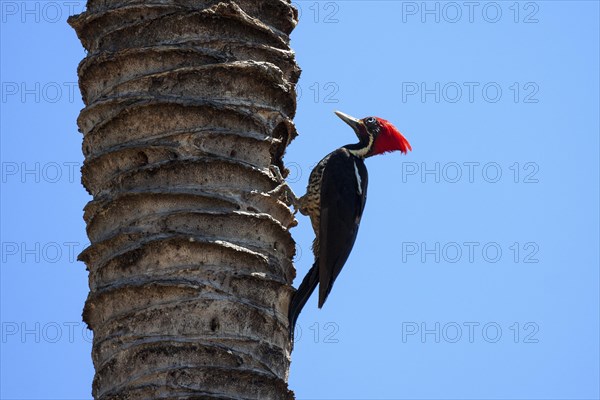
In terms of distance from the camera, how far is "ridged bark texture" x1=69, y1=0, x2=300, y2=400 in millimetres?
4562

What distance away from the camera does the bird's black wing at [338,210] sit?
6430 millimetres

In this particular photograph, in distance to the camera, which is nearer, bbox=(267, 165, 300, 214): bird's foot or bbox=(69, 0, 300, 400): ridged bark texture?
bbox=(69, 0, 300, 400): ridged bark texture

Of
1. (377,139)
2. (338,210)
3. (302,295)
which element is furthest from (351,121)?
(302,295)

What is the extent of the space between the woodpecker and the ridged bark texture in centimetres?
52

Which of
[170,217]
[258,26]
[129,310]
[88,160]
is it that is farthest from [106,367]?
[258,26]

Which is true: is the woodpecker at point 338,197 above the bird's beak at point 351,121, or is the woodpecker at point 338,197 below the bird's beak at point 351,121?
below

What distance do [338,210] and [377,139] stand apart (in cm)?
135

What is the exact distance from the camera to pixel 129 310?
15.2 ft

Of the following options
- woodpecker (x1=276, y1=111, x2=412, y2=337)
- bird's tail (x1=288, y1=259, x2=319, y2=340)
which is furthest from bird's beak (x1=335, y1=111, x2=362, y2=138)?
bird's tail (x1=288, y1=259, x2=319, y2=340)

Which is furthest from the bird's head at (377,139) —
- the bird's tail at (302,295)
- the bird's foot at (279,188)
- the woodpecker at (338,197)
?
the bird's foot at (279,188)

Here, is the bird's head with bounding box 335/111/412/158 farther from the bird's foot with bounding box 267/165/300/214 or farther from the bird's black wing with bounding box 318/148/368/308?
the bird's foot with bounding box 267/165/300/214

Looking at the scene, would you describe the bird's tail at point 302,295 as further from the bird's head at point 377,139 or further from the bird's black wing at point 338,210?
the bird's head at point 377,139

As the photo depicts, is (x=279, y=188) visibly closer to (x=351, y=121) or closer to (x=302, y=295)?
(x=302, y=295)

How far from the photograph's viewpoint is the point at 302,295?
17.7 feet
